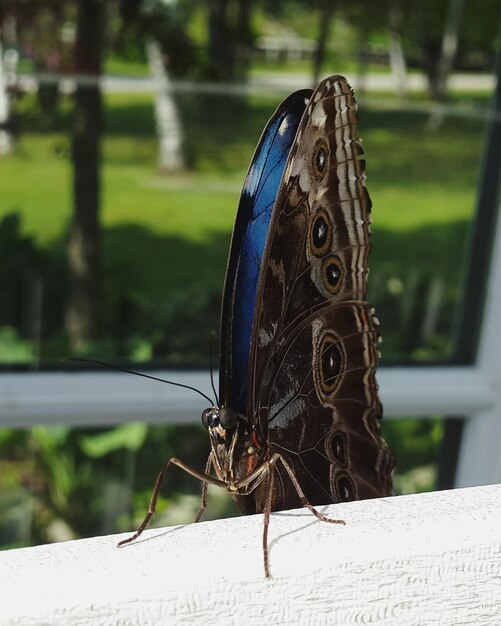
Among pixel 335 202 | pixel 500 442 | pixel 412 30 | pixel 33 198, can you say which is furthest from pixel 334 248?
pixel 412 30

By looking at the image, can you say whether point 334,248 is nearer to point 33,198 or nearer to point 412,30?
point 33,198

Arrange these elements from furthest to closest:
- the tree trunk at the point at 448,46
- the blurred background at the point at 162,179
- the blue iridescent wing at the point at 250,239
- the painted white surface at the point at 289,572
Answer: the tree trunk at the point at 448,46 → the blurred background at the point at 162,179 → the blue iridescent wing at the point at 250,239 → the painted white surface at the point at 289,572

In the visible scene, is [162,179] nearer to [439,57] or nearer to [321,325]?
[439,57]

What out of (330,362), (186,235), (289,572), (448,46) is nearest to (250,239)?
(330,362)

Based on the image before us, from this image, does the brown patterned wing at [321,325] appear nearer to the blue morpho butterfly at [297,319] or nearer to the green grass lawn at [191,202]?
the blue morpho butterfly at [297,319]

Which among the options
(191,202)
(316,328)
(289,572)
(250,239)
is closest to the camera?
(289,572)

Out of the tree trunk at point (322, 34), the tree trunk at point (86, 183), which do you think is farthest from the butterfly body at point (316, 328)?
the tree trunk at point (322, 34)
